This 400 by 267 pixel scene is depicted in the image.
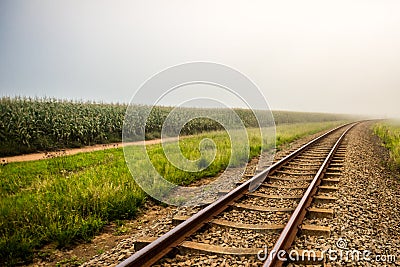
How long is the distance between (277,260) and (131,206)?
316 cm

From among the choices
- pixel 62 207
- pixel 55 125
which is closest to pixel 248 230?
pixel 62 207

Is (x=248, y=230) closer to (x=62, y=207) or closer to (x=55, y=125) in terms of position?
(x=62, y=207)

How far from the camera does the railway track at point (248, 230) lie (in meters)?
3.17

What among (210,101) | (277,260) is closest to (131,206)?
(210,101)

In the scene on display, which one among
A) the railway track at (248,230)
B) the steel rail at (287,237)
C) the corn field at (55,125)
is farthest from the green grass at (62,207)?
the corn field at (55,125)

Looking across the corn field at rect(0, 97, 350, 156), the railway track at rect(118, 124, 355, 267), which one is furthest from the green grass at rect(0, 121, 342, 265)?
the corn field at rect(0, 97, 350, 156)

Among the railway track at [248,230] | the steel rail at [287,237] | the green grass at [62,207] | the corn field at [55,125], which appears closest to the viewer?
the steel rail at [287,237]

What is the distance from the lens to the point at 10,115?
1391cm

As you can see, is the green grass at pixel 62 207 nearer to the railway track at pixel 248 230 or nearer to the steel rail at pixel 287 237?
the railway track at pixel 248 230

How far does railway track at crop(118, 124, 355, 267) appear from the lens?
317 centimetres

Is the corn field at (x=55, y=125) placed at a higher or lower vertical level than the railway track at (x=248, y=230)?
higher

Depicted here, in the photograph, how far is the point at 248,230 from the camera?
3988 mm

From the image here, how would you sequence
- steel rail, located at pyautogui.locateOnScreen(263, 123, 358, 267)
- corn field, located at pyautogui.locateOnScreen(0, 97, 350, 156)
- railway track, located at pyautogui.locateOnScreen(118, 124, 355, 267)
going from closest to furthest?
steel rail, located at pyautogui.locateOnScreen(263, 123, 358, 267)
railway track, located at pyautogui.locateOnScreen(118, 124, 355, 267)
corn field, located at pyautogui.locateOnScreen(0, 97, 350, 156)

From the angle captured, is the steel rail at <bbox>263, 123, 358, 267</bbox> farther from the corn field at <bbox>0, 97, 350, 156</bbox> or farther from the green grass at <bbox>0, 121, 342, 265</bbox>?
the corn field at <bbox>0, 97, 350, 156</bbox>
